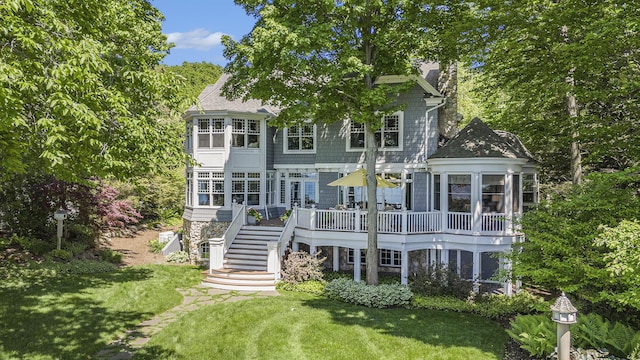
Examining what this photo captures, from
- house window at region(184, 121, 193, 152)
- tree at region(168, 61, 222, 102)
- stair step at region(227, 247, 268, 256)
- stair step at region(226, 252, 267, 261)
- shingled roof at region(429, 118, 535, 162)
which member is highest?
tree at region(168, 61, 222, 102)

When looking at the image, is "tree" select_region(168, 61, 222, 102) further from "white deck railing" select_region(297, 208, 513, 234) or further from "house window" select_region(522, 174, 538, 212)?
"house window" select_region(522, 174, 538, 212)

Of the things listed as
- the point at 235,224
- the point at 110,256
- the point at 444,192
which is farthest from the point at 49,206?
the point at 444,192

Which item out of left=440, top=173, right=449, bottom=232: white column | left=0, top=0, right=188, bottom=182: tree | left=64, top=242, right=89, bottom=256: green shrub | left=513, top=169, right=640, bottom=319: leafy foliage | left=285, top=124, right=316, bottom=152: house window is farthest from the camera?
left=285, top=124, right=316, bottom=152: house window

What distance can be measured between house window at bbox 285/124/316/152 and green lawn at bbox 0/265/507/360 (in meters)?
8.15

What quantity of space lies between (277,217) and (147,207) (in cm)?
1039

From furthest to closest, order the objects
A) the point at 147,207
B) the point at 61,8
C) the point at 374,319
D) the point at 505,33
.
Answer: the point at 147,207 < the point at 505,33 < the point at 374,319 < the point at 61,8

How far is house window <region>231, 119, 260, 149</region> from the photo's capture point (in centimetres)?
1944

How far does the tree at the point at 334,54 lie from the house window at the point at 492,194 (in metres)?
4.38

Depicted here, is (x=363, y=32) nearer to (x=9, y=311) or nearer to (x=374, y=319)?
(x=374, y=319)

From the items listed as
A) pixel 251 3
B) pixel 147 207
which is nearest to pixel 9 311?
pixel 251 3

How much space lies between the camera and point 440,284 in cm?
1370

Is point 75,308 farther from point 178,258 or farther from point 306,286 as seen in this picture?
point 178,258

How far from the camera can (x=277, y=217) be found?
67.3ft

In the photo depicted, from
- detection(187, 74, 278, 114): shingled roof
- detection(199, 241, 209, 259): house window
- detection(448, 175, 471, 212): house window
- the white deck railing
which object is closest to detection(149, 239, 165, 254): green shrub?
detection(199, 241, 209, 259): house window
